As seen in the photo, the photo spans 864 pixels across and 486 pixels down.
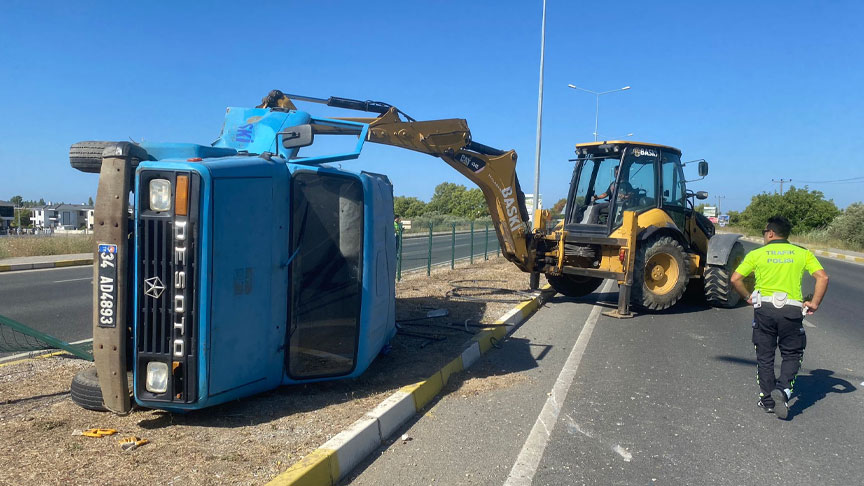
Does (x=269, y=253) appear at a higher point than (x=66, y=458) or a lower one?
higher

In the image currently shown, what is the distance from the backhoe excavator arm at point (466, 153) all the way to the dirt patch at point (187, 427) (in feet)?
8.75

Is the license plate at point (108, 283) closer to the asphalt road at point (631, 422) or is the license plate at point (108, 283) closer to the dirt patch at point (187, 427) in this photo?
the dirt patch at point (187, 427)

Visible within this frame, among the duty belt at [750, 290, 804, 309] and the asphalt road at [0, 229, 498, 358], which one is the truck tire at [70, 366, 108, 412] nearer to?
the asphalt road at [0, 229, 498, 358]

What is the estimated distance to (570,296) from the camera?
38.1 ft

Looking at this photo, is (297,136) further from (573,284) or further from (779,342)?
(573,284)

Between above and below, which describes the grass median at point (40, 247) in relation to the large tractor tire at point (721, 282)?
below

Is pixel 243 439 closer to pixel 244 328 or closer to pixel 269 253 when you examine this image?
pixel 244 328

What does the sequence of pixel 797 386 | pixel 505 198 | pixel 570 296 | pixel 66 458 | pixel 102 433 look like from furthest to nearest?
pixel 570 296, pixel 505 198, pixel 797 386, pixel 102 433, pixel 66 458

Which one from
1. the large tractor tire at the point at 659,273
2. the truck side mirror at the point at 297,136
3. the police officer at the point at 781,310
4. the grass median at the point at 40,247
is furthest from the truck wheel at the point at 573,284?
the grass median at the point at 40,247

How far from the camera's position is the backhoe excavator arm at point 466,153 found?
7035 millimetres

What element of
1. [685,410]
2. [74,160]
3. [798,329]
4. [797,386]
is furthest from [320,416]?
[797,386]

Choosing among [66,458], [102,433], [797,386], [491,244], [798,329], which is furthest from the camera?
[491,244]

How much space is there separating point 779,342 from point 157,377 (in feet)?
16.3

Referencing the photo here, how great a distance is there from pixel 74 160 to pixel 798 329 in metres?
5.84
